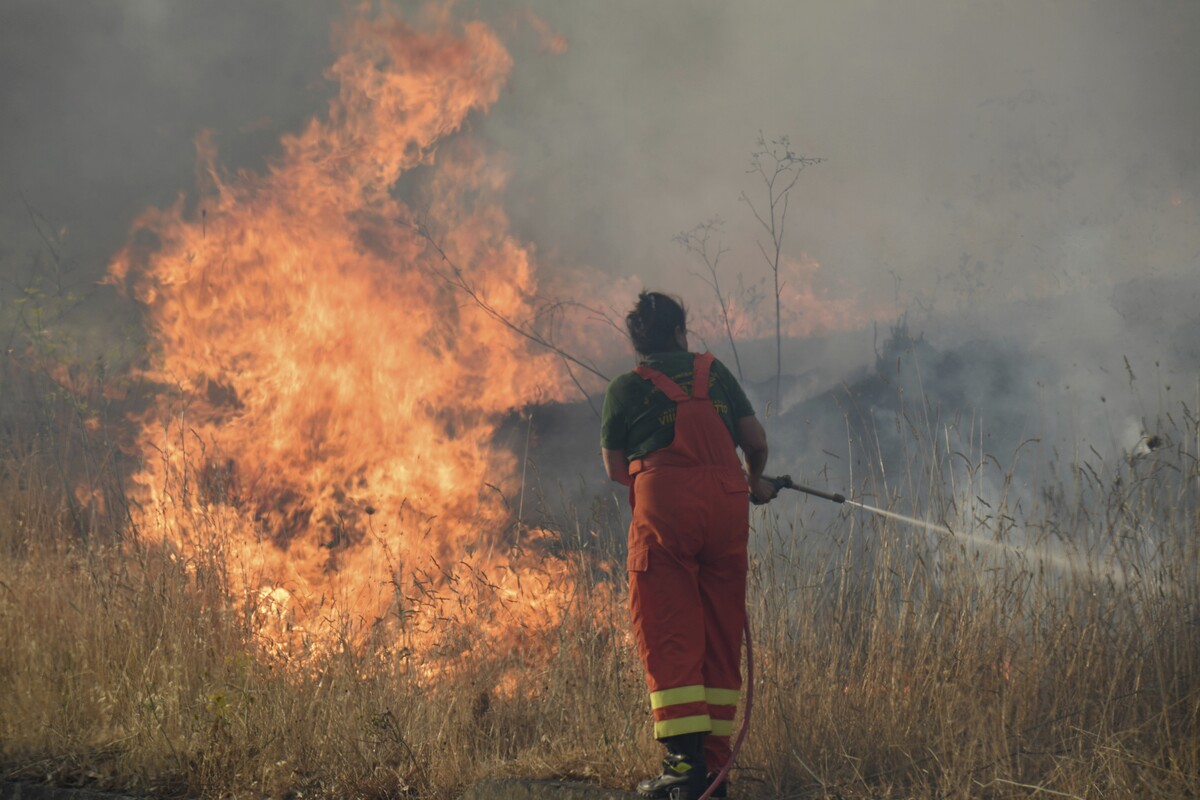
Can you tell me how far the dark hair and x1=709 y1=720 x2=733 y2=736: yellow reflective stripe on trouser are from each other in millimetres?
1542

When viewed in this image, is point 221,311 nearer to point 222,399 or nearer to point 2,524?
point 222,399

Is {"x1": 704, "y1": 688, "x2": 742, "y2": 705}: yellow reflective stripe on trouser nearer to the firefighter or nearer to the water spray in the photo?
the firefighter

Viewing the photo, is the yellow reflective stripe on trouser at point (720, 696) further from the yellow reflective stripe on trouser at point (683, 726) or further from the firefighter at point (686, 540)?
the yellow reflective stripe on trouser at point (683, 726)

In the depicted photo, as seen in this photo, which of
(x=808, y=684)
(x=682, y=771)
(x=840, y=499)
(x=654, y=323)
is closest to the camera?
(x=682, y=771)

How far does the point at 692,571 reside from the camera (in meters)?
3.83

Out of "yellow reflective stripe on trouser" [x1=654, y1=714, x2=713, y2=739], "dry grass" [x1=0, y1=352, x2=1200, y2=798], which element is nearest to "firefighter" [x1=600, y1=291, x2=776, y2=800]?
"yellow reflective stripe on trouser" [x1=654, y1=714, x2=713, y2=739]

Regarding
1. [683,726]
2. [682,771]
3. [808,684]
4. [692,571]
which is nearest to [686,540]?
[692,571]

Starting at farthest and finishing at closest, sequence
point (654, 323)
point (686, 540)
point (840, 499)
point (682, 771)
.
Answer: point (654, 323) → point (840, 499) → point (686, 540) → point (682, 771)

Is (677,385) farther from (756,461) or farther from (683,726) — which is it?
(683,726)

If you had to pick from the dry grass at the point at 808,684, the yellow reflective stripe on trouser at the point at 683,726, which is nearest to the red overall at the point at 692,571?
the yellow reflective stripe on trouser at the point at 683,726

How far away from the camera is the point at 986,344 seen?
20.8 metres

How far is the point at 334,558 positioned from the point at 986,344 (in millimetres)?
17263

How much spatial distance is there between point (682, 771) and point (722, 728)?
0.86 feet

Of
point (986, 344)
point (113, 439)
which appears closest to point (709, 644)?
point (113, 439)
